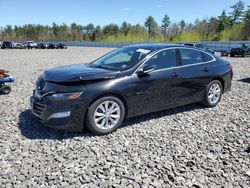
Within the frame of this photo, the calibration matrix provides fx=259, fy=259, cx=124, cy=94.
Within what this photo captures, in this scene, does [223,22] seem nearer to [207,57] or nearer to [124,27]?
[124,27]

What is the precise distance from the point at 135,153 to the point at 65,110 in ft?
4.54

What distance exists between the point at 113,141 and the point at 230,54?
28477mm

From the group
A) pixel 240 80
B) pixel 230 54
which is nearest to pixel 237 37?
pixel 230 54

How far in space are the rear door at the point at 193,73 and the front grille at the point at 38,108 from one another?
9.64ft

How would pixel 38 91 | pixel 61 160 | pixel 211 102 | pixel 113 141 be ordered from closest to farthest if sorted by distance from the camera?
pixel 61 160
pixel 113 141
pixel 38 91
pixel 211 102

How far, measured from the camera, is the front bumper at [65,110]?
4.39m

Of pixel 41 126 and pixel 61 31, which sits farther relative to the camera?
pixel 61 31

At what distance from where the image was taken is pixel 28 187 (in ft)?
10.5

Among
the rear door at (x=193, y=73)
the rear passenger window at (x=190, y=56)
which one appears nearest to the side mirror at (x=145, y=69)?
the rear door at (x=193, y=73)

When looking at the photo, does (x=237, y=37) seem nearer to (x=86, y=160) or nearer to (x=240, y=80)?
(x=240, y=80)

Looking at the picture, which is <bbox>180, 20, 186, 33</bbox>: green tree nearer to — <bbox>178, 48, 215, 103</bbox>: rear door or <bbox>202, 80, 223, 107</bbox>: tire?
<bbox>202, 80, 223, 107</bbox>: tire

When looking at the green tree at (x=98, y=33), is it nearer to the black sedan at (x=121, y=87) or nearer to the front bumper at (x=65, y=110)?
the black sedan at (x=121, y=87)

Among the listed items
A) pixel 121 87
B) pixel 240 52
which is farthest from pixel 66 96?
pixel 240 52

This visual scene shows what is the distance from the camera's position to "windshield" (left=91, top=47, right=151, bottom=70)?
17.1 ft
